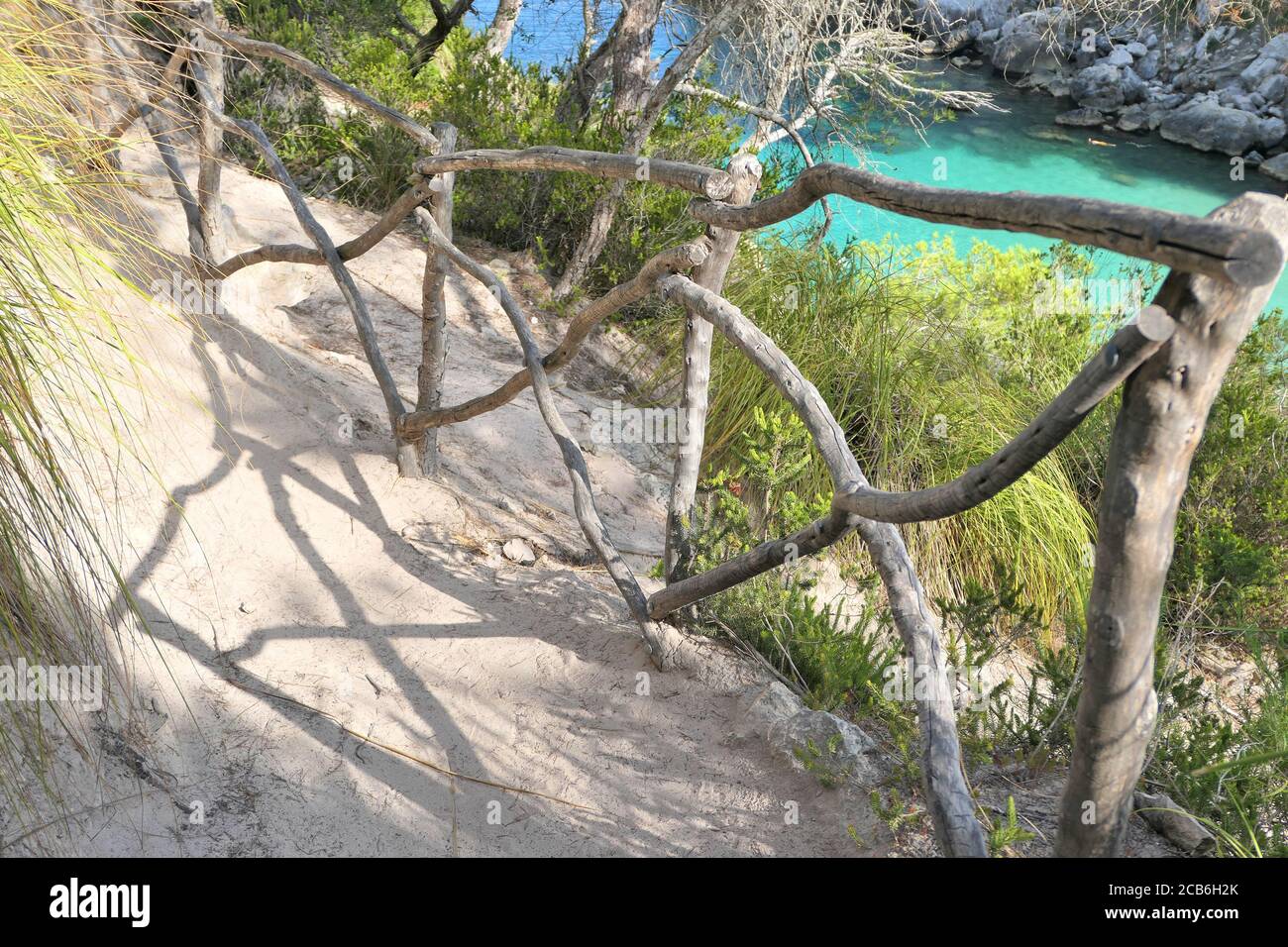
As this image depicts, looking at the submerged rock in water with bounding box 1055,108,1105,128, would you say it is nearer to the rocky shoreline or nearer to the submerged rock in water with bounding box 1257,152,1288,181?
the rocky shoreline

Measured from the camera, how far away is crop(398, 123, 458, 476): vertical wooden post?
11.7 ft

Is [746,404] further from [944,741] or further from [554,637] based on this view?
[944,741]

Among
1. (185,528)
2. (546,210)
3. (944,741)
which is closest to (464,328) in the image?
(546,210)

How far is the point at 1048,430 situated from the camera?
1.58 metres

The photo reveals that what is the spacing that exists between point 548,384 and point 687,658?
99 cm

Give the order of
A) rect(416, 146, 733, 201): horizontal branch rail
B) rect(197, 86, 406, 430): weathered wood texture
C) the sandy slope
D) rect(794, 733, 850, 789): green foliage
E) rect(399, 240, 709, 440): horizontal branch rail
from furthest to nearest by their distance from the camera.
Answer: rect(197, 86, 406, 430): weathered wood texture → rect(399, 240, 709, 440): horizontal branch rail → rect(416, 146, 733, 201): horizontal branch rail → rect(794, 733, 850, 789): green foliage → the sandy slope

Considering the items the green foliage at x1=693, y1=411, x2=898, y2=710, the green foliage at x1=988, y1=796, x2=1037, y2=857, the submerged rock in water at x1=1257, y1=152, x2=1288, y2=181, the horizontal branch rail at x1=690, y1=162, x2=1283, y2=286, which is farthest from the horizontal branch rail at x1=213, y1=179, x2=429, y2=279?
the submerged rock in water at x1=1257, y1=152, x2=1288, y2=181

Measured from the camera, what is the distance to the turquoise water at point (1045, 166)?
A: 1366 cm

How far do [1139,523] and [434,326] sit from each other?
276cm

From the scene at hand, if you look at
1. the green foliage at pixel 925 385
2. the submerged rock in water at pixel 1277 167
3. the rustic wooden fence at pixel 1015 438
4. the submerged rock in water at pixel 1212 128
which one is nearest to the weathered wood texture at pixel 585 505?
the rustic wooden fence at pixel 1015 438

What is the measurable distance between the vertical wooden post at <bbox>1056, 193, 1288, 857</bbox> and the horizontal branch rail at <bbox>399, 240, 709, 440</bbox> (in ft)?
5.24

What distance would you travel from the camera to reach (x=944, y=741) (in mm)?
2023

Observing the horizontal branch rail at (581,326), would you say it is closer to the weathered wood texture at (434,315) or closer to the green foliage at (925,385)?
the weathered wood texture at (434,315)

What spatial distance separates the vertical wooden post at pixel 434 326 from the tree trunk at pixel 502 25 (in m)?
4.89
